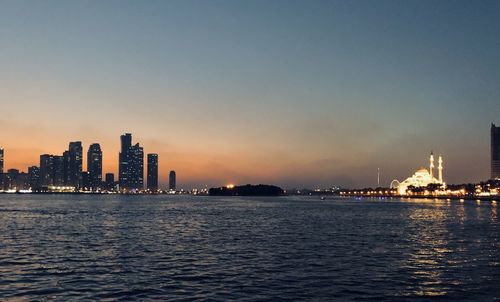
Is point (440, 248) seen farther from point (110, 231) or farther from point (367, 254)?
point (110, 231)

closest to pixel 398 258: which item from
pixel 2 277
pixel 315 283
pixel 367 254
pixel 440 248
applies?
pixel 367 254

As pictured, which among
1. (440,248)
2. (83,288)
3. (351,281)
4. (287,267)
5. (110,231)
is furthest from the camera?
(110,231)

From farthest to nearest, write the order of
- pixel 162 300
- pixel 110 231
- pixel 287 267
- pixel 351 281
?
1. pixel 110 231
2. pixel 287 267
3. pixel 351 281
4. pixel 162 300

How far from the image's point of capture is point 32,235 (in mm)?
69812

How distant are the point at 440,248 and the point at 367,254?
38.6ft

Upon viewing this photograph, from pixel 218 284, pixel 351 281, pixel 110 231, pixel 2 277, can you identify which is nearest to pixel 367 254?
pixel 351 281

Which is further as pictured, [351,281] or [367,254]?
[367,254]

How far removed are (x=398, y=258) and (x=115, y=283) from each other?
25565 millimetres

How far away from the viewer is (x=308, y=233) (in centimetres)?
7412

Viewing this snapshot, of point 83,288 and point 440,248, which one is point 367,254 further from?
point 83,288

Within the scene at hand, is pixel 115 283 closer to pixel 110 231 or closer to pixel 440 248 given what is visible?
pixel 440 248

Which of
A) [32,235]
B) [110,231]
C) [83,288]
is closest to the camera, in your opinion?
[83,288]

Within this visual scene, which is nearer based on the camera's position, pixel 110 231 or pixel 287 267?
pixel 287 267

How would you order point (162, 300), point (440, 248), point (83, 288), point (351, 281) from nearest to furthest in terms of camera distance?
point (162, 300) < point (83, 288) < point (351, 281) < point (440, 248)
